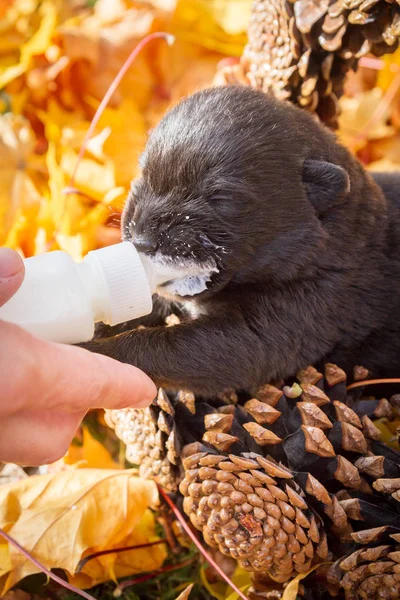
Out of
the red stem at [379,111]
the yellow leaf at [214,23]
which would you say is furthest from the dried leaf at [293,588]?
the yellow leaf at [214,23]

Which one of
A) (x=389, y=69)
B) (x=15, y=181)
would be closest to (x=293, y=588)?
(x=15, y=181)

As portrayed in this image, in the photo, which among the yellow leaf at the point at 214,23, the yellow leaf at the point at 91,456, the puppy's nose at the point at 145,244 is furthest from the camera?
the yellow leaf at the point at 214,23

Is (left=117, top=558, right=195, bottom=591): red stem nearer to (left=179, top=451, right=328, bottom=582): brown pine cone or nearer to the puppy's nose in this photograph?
(left=179, top=451, right=328, bottom=582): brown pine cone

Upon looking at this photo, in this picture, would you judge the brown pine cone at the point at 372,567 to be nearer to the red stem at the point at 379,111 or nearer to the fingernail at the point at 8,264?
the fingernail at the point at 8,264

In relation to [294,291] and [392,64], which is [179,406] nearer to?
[294,291]

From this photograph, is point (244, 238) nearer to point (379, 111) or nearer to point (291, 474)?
point (291, 474)

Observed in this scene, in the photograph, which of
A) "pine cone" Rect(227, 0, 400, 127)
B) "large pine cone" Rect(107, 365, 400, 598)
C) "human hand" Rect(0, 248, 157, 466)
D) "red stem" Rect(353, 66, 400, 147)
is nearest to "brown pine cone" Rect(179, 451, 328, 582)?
"large pine cone" Rect(107, 365, 400, 598)

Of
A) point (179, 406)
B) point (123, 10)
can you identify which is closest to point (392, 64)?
point (123, 10)
